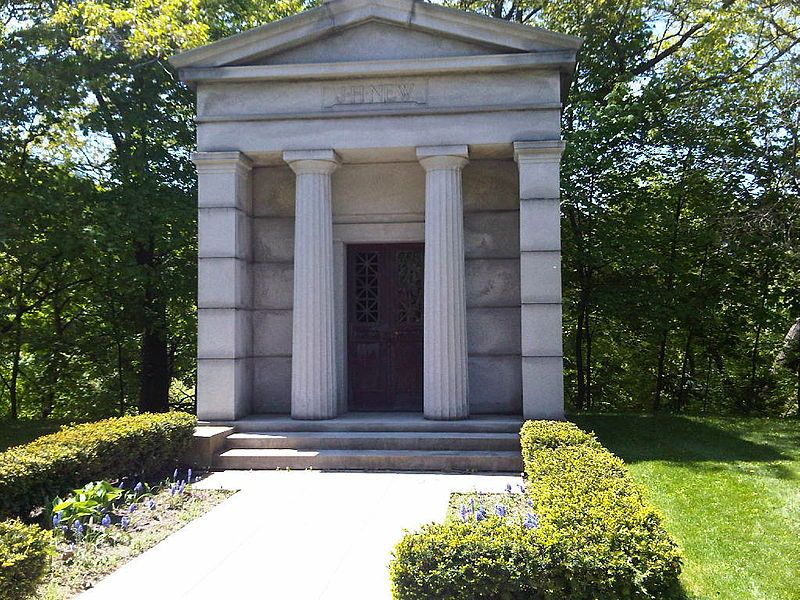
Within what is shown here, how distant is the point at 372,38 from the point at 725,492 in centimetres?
858

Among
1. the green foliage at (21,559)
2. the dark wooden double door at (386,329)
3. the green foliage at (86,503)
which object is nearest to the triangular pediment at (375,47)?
the dark wooden double door at (386,329)

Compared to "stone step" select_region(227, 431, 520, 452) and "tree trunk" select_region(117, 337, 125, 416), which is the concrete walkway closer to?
"stone step" select_region(227, 431, 520, 452)

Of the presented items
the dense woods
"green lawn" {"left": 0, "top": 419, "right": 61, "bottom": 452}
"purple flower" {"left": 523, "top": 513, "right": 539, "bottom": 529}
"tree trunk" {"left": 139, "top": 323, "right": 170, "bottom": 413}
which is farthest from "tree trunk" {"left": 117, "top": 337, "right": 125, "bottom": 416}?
"purple flower" {"left": 523, "top": 513, "right": 539, "bottom": 529}

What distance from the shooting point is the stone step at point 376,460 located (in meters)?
9.98

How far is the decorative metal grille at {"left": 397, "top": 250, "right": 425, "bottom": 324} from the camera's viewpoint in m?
13.1

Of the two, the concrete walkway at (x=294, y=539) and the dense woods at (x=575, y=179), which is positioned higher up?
the dense woods at (x=575, y=179)

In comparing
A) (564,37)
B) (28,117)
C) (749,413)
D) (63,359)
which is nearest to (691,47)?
(564,37)

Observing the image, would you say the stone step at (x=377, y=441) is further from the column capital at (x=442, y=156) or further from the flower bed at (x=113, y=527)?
the column capital at (x=442, y=156)

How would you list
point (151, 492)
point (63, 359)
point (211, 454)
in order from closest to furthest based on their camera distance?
point (151, 492)
point (211, 454)
point (63, 359)

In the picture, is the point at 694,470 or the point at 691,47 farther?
the point at 691,47

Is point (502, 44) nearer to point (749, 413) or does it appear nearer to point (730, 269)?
point (730, 269)

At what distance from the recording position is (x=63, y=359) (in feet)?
61.2

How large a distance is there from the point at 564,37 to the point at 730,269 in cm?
941

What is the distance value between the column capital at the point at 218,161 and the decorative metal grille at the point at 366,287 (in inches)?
110
